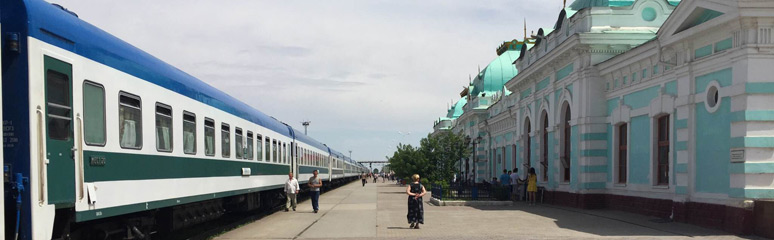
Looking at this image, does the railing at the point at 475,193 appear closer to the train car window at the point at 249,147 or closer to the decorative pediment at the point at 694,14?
the decorative pediment at the point at 694,14

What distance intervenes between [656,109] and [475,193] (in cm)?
905

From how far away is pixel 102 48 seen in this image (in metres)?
9.46

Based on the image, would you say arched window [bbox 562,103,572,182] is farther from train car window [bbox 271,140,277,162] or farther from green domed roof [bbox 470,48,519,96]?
green domed roof [bbox 470,48,519,96]

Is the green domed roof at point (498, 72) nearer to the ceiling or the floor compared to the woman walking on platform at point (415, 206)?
nearer to the ceiling

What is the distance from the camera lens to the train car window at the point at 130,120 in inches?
386

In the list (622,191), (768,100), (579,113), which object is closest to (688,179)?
(768,100)

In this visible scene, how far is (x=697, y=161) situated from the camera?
57.9ft

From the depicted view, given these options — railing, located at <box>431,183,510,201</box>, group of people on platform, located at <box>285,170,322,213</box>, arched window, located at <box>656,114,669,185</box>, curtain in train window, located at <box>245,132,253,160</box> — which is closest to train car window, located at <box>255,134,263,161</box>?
curtain in train window, located at <box>245,132,253,160</box>

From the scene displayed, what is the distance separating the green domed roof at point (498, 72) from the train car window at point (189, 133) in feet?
150

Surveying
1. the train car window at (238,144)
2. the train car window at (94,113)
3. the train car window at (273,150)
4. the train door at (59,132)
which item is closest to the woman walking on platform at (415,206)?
the train car window at (238,144)

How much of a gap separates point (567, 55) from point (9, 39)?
2089 centimetres

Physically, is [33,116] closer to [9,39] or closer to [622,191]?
[9,39]

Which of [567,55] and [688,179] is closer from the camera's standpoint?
[688,179]

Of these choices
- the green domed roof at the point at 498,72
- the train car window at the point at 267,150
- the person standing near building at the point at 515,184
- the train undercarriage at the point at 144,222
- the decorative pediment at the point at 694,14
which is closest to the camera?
the train undercarriage at the point at 144,222
